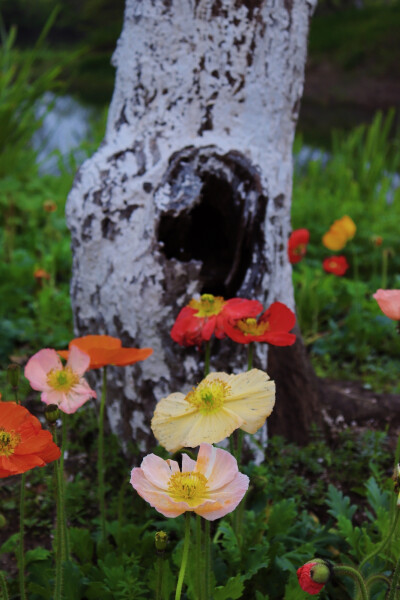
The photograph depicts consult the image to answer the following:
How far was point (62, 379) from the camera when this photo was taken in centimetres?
119

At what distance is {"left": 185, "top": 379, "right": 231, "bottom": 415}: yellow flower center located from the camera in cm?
103

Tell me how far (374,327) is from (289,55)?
141 centimetres

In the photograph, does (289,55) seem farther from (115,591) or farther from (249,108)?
(115,591)

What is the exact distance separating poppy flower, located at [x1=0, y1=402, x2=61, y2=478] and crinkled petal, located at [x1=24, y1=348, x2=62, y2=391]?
22 cm

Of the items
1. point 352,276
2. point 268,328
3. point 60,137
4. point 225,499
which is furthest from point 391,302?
point 60,137

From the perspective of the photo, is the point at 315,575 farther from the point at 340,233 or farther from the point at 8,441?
the point at 340,233

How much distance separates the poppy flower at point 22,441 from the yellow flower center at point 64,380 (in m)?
0.20

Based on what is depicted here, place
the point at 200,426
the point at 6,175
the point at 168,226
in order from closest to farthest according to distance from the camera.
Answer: the point at 200,426, the point at 168,226, the point at 6,175

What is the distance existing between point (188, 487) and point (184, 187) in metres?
1.13

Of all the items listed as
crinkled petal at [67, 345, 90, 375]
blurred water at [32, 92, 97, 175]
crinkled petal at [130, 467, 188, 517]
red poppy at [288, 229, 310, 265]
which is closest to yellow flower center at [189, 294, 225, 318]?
crinkled petal at [67, 345, 90, 375]

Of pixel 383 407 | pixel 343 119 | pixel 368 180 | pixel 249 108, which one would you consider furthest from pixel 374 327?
pixel 343 119

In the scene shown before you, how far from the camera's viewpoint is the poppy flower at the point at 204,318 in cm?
130

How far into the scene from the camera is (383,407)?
7.61 feet

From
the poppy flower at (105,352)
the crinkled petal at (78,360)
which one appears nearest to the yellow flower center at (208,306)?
the poppy flower at (105,352)
